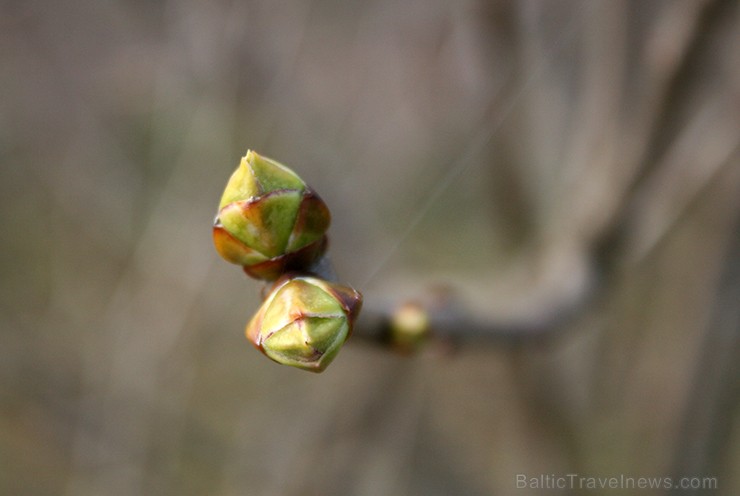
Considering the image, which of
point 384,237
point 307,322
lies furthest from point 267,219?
point 384,237

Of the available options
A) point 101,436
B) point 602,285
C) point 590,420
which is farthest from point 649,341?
point 101,436

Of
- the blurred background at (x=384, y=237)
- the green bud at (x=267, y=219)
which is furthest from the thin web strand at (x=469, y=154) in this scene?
the green bud at (x=267, y=219)

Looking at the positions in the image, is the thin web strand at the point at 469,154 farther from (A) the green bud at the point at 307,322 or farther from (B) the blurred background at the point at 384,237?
(A) the green bud at the point at 307,322

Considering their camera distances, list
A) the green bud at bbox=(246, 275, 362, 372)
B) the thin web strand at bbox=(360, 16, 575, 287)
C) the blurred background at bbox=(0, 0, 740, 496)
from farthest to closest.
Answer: the thin web strand at bbox=(360, 16, 575, 287) → the blurred background at bbox=(0, 0, 740, 496) → the green bud at bbox=(246, 275, 362, 372)

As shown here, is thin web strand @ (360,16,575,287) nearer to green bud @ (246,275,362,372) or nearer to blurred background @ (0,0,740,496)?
blurred background @ (0,0,740,496)

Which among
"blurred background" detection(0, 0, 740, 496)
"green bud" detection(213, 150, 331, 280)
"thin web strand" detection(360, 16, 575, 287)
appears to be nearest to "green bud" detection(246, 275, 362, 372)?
"green bud" detection(213, 150, 331, 280)

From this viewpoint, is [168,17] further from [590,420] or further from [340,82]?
[590,420]
